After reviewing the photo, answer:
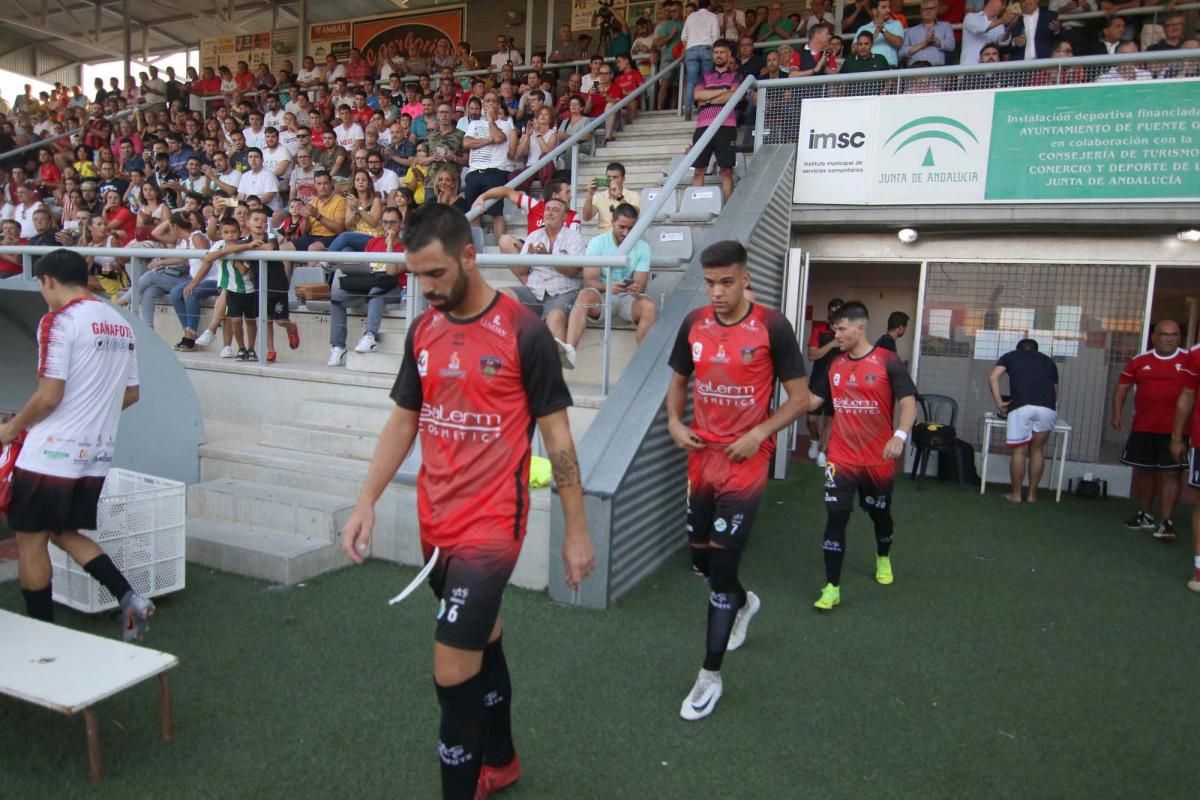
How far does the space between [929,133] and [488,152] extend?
488 centimetres

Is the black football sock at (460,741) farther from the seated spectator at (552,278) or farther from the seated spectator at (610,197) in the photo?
the seated spectator at (610,197)

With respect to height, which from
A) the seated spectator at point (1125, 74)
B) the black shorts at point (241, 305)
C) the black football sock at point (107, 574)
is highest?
the seated spectator at point (1125, 74)

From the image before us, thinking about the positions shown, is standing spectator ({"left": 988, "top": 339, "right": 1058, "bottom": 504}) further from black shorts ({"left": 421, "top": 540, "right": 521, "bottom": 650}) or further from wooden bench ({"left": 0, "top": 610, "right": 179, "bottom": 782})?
wooden bench ({"left": 0, "top": 610, "right": 179, "bottom": 782})

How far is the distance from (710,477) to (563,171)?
7.19 m

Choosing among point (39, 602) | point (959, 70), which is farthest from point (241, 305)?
point (959, 70)

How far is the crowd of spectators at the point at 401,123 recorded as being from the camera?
870 centimetres

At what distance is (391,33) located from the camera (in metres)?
16.7

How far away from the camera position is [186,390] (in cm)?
609

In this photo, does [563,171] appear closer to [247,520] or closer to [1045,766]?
[247,520]

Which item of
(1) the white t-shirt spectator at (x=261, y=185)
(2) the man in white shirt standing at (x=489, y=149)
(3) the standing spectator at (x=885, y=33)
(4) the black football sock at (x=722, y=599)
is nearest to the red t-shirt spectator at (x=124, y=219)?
(1) the white t-shirt spectator at (x=261, y=185)

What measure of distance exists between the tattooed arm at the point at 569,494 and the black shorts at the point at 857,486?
277 cm

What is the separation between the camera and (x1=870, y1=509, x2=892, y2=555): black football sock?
523 centimetres

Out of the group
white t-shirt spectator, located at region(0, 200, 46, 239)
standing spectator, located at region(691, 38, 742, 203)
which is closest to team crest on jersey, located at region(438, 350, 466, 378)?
standing spectator, located at region(691, 38, 742, 203)

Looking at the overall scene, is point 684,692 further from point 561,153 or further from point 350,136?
point 350,136
